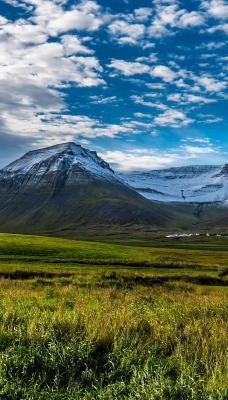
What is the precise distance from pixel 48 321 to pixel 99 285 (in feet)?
67.2

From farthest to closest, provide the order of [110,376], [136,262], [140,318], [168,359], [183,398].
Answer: [136,262] < [140,318] < [168,359] < [110,376] < [183,398]

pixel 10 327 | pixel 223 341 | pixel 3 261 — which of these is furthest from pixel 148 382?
pixel 3 261

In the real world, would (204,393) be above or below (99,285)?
above

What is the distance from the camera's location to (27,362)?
9.00 metres

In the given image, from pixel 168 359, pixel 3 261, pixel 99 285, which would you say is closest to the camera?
pixel 168 359

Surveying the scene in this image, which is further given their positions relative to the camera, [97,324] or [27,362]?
[97,324]

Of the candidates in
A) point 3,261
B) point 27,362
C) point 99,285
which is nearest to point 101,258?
point 3,261

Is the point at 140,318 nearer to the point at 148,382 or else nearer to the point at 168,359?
the point at 168,359

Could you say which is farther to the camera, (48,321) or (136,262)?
(136,262)

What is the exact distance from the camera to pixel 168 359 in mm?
9875

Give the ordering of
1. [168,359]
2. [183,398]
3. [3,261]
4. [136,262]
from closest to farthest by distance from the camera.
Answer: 1. [183,398]
2. [168,359]
3. [3,261]
4. [136,262]

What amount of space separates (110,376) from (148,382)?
1.08 m

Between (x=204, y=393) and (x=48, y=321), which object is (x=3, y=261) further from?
(x=204, y=393)

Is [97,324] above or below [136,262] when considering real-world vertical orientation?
above
